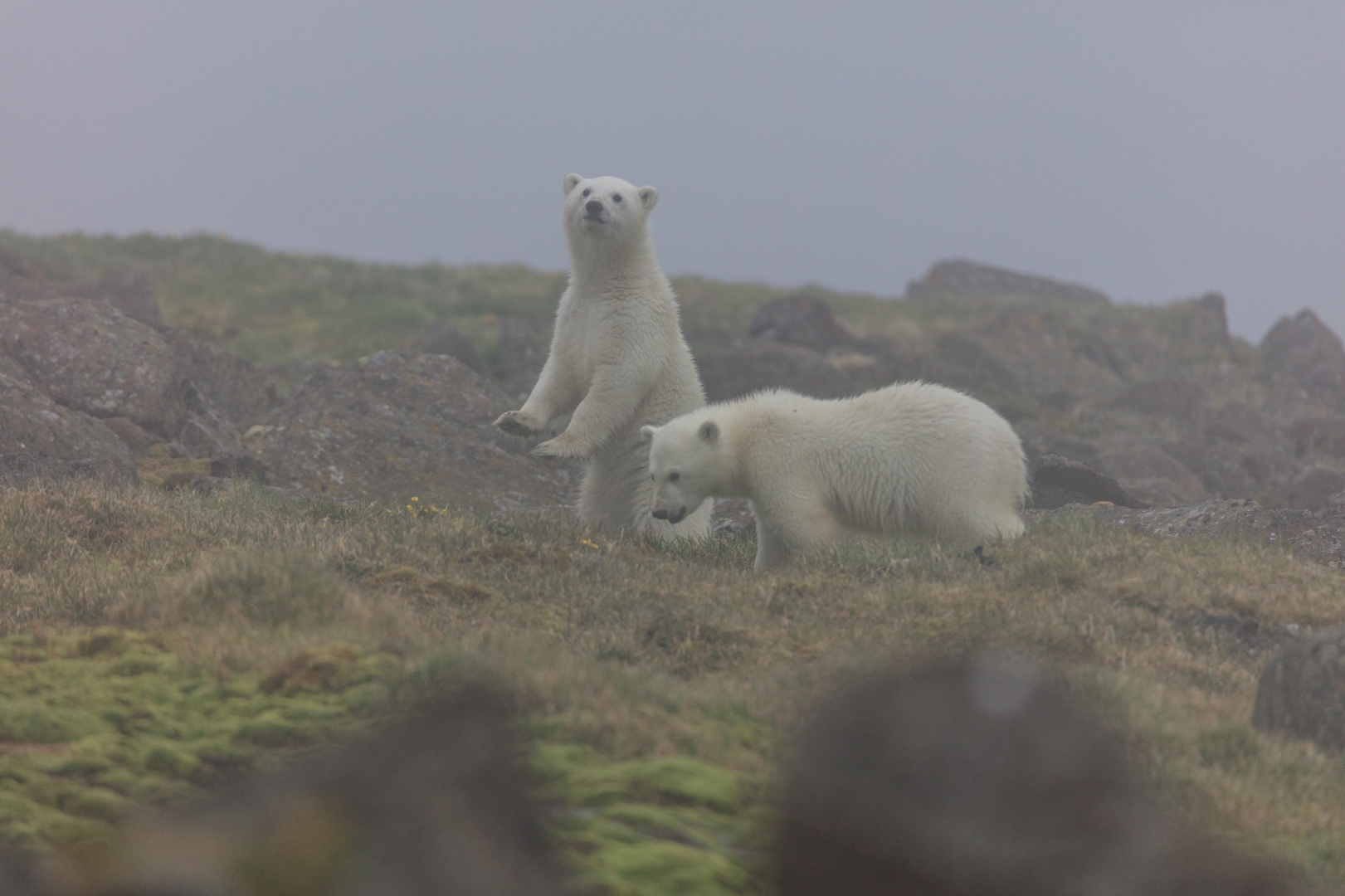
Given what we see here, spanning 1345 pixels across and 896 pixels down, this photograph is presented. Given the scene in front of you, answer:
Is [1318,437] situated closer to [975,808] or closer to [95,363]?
[95,363]

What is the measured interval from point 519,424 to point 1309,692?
6.07 metres

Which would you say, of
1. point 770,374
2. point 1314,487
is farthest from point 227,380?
point 1314,487

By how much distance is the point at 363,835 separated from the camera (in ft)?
10.0

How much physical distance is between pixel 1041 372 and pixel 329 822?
2655 centimetres

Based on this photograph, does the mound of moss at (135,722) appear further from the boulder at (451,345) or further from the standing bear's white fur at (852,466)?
the boulder at (451,345)

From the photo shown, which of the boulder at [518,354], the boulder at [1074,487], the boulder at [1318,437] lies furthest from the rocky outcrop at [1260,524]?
the boulder at [518,354]

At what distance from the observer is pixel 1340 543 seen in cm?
861

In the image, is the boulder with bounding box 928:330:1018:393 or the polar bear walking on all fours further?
the boulder with bounding box 928:330:1018:393

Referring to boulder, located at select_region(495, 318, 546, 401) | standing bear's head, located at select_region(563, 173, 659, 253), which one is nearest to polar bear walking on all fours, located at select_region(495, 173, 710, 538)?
standing bear's head, located at select_region(563, 173, 659, 253)

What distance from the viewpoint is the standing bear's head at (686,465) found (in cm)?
825

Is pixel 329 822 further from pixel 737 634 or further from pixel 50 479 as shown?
pixel 50 479

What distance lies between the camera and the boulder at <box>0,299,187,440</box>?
11.9m

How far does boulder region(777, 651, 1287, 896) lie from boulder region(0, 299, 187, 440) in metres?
10.1

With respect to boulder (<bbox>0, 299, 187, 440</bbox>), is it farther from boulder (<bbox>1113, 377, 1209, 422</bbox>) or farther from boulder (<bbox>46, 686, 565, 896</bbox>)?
boulder (<bbox>1113, 377, 1209, 422</bbox>)
